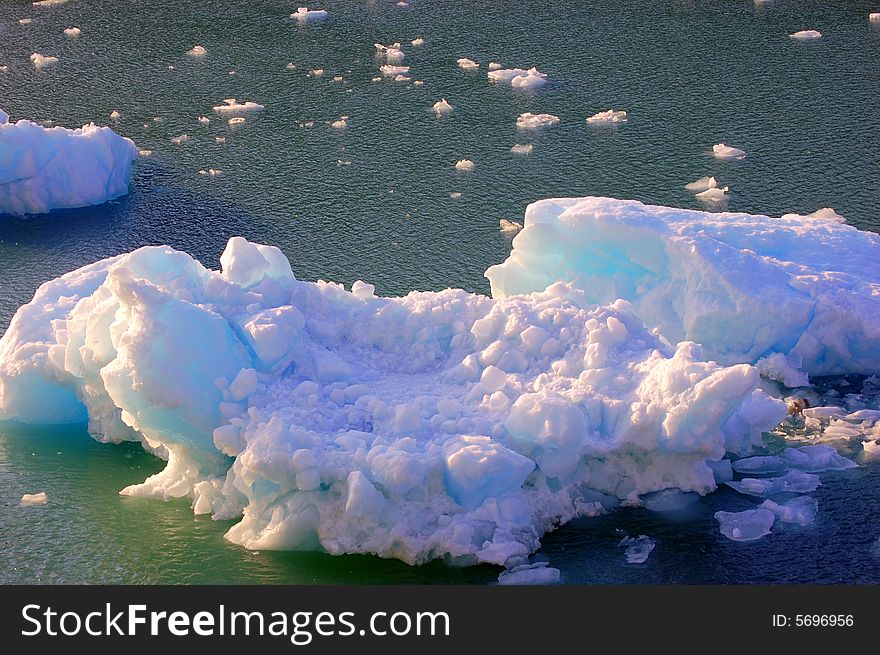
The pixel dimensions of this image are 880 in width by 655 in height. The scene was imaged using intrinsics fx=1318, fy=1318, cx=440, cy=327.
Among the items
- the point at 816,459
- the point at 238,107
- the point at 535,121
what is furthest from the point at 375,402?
the point at 238,107

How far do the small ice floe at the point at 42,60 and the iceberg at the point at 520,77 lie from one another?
19.4 feet

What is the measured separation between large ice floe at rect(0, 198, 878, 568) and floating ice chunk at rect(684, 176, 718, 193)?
2.93 m

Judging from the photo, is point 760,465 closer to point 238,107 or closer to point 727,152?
point 727,152

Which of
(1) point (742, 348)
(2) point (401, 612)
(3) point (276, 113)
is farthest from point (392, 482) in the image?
(3) point (276, 113)

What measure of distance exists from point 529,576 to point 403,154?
739 centimetres

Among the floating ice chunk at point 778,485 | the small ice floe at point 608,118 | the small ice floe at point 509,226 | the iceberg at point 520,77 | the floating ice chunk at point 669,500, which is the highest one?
the iceberg at point 520,77

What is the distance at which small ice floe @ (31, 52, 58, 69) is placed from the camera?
1728 cm

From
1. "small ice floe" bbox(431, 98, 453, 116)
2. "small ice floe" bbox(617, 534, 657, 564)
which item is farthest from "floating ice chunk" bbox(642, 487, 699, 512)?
"small ice floe" bbox(431, 98, 453, 116)

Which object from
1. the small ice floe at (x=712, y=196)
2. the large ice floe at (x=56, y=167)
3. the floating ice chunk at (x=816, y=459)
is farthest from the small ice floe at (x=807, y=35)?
the floating ice chunk at (x=816, y=459)

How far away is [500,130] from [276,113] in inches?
107

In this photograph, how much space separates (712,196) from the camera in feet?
41.2

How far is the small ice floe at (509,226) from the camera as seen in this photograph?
1213cm

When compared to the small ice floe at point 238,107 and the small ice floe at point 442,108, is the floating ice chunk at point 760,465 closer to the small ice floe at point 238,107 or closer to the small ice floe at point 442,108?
the small ice floe at point 442,108

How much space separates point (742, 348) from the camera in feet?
31.3
